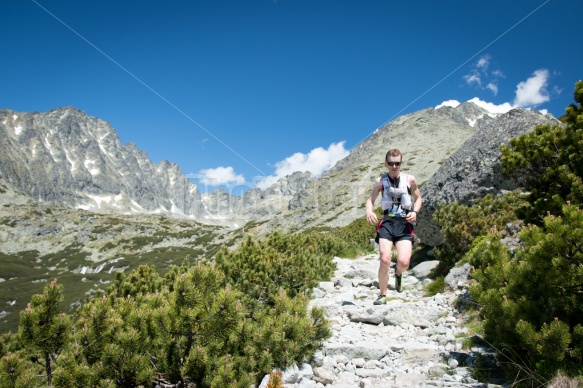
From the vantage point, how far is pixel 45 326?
4.79 m

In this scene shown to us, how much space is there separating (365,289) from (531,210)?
16.6 ft

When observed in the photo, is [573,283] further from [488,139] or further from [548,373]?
[488,139]

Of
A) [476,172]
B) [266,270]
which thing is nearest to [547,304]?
[266,270]

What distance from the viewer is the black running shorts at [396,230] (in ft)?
24.3

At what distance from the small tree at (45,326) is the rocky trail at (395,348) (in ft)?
10.4

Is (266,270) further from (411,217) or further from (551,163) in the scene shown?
(551,163)

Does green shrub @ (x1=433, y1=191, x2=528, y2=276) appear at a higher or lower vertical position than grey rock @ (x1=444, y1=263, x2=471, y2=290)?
higher

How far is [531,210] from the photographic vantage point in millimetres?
6855

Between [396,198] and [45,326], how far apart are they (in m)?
6.39

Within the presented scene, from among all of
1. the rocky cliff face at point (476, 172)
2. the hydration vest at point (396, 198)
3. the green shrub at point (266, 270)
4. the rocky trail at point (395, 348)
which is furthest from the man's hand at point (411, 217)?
the rocky cliff face at point (476, 172)

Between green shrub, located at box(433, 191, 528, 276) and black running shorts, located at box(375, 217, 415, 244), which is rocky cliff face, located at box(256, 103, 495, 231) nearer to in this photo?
green shrub, located at box(433, 191, 528, 276)

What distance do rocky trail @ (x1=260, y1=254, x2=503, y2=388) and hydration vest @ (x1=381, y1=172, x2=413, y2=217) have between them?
6.57ft

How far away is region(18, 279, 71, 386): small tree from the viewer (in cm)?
473

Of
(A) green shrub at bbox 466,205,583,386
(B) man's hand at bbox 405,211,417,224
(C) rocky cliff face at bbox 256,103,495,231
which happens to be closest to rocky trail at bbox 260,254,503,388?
(A) green shrub at bbox 466,205,583,386
